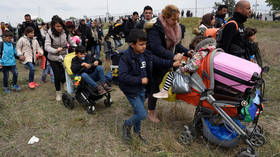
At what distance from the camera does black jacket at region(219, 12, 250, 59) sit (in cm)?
319

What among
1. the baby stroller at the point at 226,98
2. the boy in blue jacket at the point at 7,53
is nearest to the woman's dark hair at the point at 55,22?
the boy in blue jacket at the point at 7,53

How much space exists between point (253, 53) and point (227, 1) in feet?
195

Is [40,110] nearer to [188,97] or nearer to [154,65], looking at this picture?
[154,65]

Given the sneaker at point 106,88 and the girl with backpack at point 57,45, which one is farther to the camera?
the girl with backpack at point 57,45

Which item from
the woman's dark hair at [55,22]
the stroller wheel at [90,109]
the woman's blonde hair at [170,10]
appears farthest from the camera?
the woman's dark hair at [55,22]

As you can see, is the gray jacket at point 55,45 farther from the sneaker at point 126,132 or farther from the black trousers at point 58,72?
the sneaker at point 126,132

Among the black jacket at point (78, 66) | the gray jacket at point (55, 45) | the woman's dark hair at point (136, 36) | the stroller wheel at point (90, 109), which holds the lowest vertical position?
the stroller wheel at point (90, 109)

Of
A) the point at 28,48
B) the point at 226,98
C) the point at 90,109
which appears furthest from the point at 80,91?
the point at 226,98

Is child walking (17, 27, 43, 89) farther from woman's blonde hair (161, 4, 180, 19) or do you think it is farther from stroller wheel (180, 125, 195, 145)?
stroller wheel (180, 125, 195, 145)

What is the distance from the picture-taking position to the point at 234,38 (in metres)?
3.30

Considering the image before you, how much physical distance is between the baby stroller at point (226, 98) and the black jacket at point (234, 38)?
2.16ft

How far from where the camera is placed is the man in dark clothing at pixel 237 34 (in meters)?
3.19

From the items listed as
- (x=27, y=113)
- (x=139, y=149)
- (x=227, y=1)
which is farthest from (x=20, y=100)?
(x=227, y=1)

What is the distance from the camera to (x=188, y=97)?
2945 millimetres
